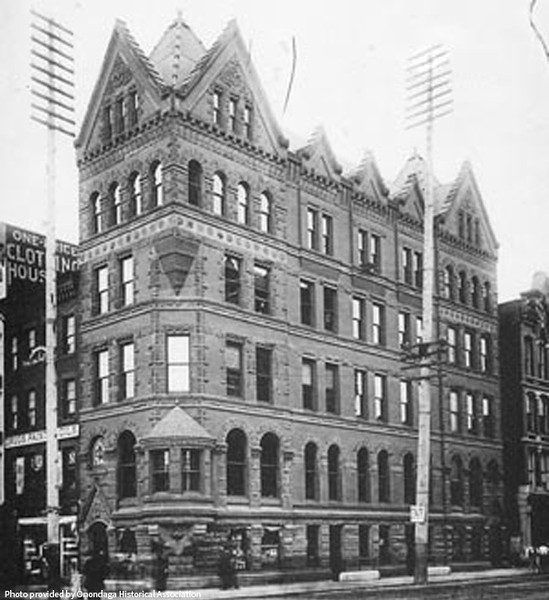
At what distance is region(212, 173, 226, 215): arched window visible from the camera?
93.7ft

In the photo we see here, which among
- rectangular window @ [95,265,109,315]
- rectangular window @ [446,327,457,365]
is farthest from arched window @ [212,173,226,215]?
rectangular window @ [446,327,457,365]

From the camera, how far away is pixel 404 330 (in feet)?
120

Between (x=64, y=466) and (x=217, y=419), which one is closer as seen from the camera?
(x=217, y=419)

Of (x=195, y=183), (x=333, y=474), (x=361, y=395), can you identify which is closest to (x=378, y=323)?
(x=361, y=395)

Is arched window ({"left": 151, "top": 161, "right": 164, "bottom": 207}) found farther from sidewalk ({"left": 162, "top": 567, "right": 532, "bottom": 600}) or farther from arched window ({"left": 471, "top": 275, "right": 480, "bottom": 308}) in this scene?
arched window ({"left": 471, "top": 275, "right": 480, "bottom": 308})

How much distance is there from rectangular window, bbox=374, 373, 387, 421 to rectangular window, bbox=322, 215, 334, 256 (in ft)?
15.3

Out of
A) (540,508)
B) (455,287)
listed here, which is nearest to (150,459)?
(455,287)

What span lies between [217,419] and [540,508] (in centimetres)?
1961

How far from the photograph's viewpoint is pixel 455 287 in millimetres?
39625

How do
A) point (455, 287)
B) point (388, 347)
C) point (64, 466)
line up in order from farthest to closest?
1. point (455, 287)
2. point (388, 347)
3. point (64, 466)

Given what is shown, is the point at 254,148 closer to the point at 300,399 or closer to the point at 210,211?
the point at 210,211

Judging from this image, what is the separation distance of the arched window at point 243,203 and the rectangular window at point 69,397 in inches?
278

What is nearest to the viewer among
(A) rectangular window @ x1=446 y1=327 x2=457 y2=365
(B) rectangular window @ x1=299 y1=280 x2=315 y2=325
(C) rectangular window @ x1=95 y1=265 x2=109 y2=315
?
(C) rectangular window @ x1=95 y1=265 x2=109 y2=315

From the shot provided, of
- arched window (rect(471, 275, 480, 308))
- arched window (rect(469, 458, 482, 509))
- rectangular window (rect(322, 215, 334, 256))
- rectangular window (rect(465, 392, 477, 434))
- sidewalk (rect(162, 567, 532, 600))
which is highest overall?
rectangular window (rect(322, 215, 334, 256))
